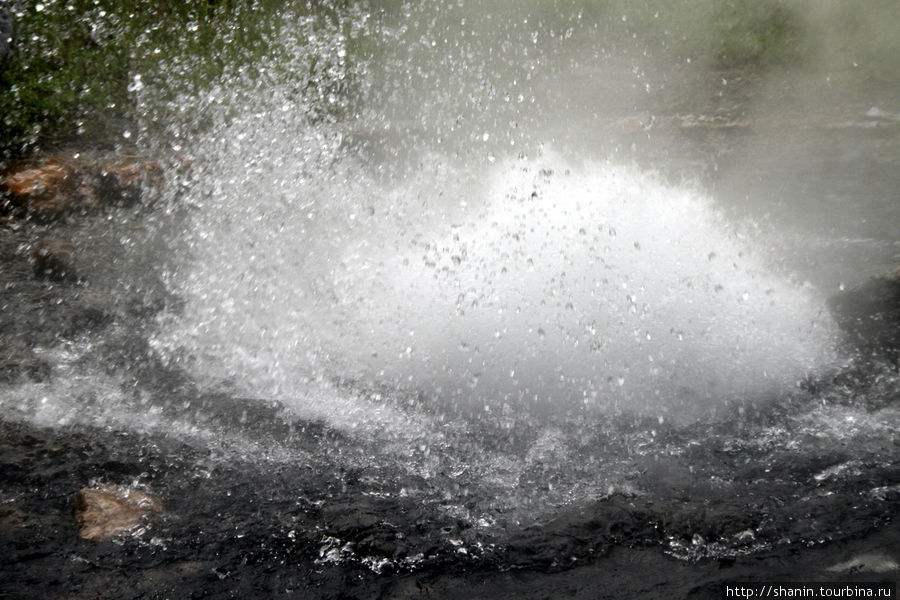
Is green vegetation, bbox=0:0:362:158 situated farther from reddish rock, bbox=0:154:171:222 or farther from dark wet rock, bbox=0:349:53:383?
dark wet rock, bbox=0:349:53:383

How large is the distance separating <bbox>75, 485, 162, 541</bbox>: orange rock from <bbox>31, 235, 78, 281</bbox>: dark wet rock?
76.2 inches

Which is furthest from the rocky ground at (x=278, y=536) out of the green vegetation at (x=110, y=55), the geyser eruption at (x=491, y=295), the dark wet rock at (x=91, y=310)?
the green vegetation at (x=110, y=55)

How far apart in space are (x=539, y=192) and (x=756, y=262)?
4.77 ft

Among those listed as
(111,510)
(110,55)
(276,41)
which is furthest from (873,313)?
(110,55)

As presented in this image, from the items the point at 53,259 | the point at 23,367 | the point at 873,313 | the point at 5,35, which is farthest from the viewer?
the point at 5,35

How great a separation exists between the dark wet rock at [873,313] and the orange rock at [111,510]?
3.38 m

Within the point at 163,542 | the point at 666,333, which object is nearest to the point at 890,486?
the point at 666,333

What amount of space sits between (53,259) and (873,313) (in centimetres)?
460

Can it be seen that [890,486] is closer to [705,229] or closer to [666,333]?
[666,333]

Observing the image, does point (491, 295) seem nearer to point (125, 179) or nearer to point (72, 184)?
point (125, 179)

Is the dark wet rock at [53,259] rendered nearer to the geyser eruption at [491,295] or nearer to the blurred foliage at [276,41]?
the geyser eruption at [491,295]

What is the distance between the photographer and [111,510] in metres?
2.62

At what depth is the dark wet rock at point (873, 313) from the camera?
3.74 meters

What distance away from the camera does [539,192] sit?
16.5 feet
